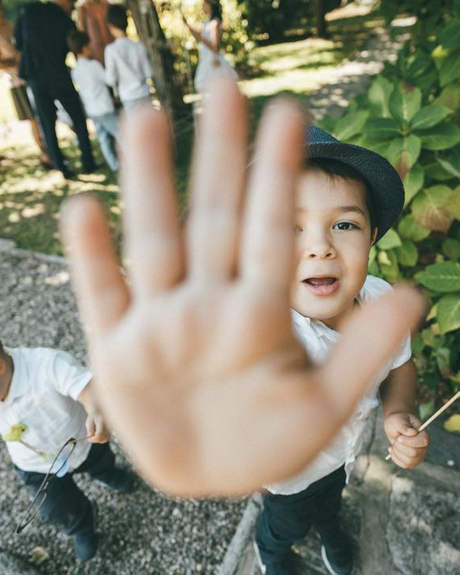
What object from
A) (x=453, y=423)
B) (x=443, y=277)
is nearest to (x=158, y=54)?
(x=443, y=277)

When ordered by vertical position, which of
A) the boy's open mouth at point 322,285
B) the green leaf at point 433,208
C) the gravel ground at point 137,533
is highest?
the boy's open mouth at point 322,285

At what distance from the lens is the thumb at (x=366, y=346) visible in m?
0.61

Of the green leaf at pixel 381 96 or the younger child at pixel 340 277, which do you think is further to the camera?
the green leaf at pixel 381 96

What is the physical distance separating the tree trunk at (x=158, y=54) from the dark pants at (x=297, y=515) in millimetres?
6442

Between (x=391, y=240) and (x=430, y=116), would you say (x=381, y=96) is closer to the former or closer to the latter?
(x=430, y=116)

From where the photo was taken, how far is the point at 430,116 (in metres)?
2.11

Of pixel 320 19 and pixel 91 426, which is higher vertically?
pixel 320 19

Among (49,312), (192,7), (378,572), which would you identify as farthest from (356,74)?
(378,572)

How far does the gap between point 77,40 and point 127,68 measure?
0.62 meters

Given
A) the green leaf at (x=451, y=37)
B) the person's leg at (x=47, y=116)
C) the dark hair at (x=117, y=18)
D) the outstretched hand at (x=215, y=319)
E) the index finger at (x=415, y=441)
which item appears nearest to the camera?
the outstretched hand at (x=215, y=319)

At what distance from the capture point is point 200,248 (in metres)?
0.60

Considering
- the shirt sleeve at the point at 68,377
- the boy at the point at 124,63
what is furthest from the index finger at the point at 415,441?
the boy at the point at 124,63

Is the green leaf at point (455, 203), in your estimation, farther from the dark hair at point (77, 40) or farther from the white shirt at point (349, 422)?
the dark hair at point (77, 40)

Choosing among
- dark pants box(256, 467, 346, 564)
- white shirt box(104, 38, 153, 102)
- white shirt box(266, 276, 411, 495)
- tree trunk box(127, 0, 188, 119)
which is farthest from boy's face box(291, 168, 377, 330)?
tree trunk box(127, 0, 188, 119)
